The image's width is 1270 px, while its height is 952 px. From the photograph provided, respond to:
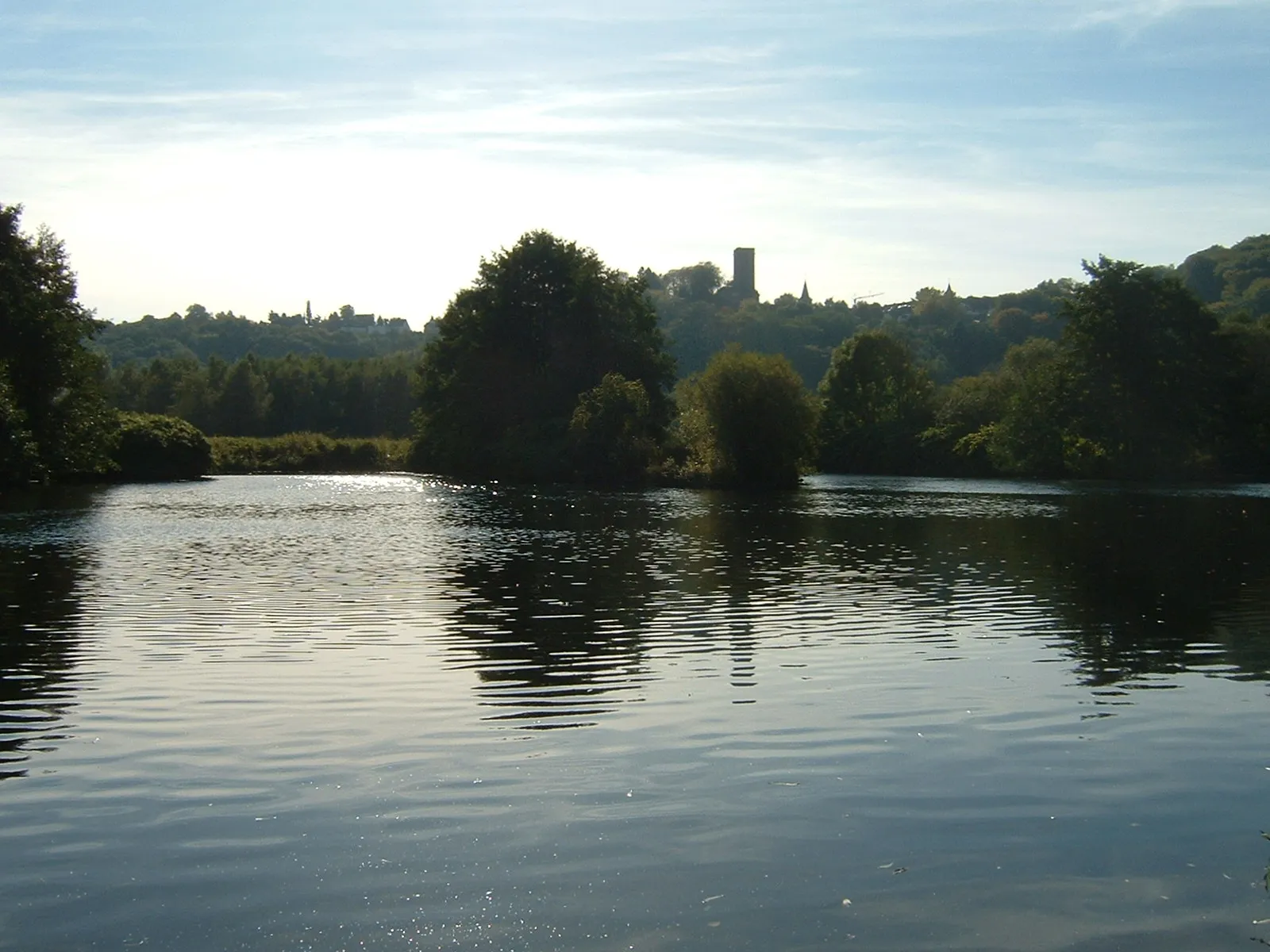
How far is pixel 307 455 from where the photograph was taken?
103188 millimetres

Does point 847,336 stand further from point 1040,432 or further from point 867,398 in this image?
point 1040,432

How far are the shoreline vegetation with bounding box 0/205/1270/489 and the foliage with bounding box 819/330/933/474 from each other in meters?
0.17

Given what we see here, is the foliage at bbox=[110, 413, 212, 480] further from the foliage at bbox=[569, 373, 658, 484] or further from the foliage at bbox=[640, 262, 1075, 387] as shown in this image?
the foliage at bbox=[640, 262, 1075, 387]

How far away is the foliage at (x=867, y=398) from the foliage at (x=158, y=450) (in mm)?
51353

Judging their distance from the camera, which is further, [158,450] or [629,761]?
[158,450]

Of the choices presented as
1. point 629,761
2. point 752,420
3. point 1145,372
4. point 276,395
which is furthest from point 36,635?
point 276,395

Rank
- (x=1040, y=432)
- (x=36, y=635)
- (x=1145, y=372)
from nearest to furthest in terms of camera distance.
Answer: (x=36, y=635) → (x=1145, y=372) → (x=1040, y=432)

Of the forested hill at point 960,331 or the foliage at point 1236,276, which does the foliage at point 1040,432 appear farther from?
the forested hill at point 960,331

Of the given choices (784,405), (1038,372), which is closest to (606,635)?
(784,405)

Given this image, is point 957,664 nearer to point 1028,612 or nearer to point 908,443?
point 1028,612

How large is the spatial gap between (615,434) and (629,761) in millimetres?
66735

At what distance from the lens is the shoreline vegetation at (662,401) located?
6719cm

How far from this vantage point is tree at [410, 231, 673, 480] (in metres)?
85.6

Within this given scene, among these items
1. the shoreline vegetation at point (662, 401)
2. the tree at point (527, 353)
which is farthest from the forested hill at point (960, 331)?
the tree at point (527, 353)
